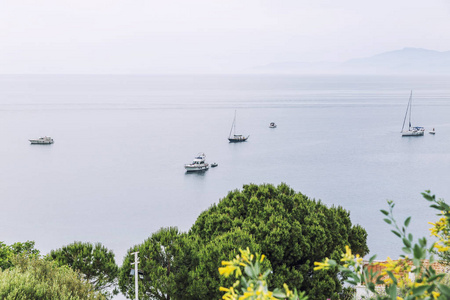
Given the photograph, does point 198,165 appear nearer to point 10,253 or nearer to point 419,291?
point 10,253

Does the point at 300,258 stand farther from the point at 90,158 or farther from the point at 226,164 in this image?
the point at 90,158

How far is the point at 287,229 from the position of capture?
1823cm

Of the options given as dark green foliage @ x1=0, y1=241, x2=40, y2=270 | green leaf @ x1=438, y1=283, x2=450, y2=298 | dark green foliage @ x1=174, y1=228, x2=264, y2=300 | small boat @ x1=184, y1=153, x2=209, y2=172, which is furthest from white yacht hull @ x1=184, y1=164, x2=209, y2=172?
green leaf @ x1=438, y1=283, x2=450, y2=298

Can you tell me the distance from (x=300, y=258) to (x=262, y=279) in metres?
15.9

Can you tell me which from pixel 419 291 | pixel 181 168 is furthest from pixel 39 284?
pixel 181 168

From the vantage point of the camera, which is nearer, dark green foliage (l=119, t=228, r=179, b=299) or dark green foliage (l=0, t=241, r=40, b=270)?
dark green foliage (l=0, t=241, r=40, b=270)

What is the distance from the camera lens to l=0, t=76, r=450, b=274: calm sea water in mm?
50469

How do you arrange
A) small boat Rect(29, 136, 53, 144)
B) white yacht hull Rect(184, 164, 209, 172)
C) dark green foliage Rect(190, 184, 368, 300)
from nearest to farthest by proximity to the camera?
1. dark green foliage Rect(190, 184, 368, 300)
2. white yacht hull Rect(184, 164, 209, 172)
3. small boat Rect(29, 136, 53, 144)

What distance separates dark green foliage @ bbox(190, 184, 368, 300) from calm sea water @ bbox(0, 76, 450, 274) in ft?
73.3

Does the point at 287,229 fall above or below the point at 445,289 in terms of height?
below

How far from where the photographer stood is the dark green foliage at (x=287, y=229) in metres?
18.0

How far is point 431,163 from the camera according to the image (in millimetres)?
72812

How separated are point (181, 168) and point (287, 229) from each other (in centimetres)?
5199

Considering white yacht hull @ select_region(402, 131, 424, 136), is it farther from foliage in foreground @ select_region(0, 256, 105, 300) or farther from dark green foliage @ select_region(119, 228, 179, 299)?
foliage in foreground @ select_region(0, 256, 105, 300)
